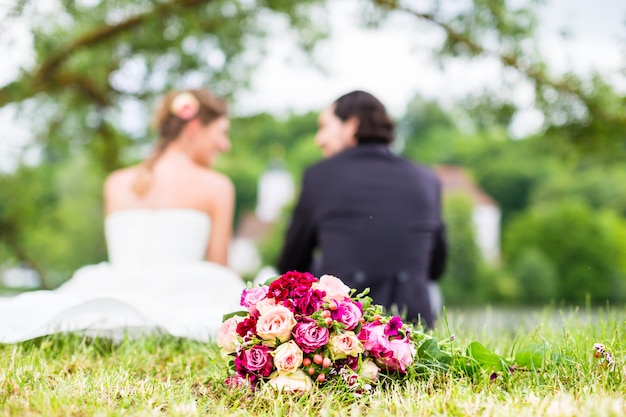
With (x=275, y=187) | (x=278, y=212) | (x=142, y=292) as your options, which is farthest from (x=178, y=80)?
(x=275, y=187)

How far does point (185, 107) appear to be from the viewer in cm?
497

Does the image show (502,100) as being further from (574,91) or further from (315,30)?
(315,30)

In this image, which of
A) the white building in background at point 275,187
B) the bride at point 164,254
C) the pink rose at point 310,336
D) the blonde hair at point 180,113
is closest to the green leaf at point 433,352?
the pink rose at point 310,336

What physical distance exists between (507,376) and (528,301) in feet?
163

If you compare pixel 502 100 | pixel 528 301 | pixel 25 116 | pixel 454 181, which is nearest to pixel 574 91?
pixel 502 100

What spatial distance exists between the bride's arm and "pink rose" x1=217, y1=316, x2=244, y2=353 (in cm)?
230

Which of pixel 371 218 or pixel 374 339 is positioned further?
pixel 371 218

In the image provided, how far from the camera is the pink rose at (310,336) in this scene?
7.50ft

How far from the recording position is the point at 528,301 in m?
49.8

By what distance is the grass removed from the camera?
6.84 ft

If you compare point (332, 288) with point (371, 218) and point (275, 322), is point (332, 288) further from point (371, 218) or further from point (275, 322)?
point (371, 218)

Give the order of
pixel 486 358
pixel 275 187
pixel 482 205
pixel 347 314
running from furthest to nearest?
pixel 275 187, pixel 482 205, pixel 486 358, pixel 347 314

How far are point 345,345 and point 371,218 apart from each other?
1.63 m

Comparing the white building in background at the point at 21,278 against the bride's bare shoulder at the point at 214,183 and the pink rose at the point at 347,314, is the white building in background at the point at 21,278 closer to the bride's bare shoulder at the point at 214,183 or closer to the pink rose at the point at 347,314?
the bride's bare shoulder at the point at 214,183
